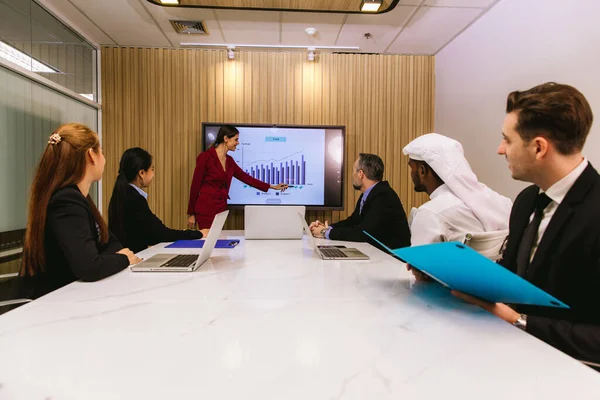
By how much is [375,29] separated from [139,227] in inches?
121

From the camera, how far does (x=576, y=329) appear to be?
98 cm

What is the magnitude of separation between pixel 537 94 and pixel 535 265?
57 centimetres

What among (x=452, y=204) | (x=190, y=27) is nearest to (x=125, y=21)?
(x=190, y=27)

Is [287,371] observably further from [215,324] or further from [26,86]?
[26,86]

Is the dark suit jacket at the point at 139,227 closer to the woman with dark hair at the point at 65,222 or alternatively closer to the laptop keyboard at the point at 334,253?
the woman with dark hair at the point at 65,222

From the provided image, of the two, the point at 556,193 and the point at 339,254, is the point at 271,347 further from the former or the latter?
the point at 339,254

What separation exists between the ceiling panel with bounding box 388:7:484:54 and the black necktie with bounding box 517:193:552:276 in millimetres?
2778

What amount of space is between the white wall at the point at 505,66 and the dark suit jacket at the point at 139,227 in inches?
113

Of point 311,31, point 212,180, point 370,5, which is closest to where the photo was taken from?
point 370,5

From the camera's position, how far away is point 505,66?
3254mm

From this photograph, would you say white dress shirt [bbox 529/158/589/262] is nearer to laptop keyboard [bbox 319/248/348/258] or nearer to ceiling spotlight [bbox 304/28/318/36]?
laptop keyboard [bbox 319/248/348/258]

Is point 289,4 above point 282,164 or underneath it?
above

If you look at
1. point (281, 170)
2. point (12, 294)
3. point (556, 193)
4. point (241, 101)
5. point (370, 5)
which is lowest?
point (12, 294)

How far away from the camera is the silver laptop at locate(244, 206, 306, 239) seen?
2658mm
